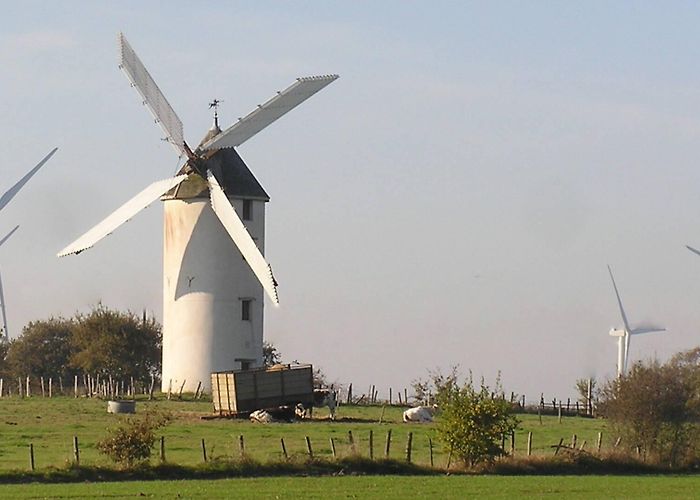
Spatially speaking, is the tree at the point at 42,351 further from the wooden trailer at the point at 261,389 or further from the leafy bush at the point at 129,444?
the leafy bush at the point at 129,444

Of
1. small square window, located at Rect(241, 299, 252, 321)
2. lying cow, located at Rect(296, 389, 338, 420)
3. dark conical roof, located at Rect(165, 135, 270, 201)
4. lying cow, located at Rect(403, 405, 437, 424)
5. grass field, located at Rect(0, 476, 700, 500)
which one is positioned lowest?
grass field, located at Rect(0, 476, 700, 500)

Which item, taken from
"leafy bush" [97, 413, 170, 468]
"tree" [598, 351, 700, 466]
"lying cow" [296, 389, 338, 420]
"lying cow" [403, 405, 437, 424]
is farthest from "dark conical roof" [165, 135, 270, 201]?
"leafy bush" [97, 413, 170, 468]

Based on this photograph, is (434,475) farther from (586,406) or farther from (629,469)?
(586,406)

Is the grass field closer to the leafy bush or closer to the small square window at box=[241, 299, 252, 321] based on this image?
the leafy bush

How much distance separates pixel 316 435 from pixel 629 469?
34.4 ft

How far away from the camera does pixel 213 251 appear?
7638cm

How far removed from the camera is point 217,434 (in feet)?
178

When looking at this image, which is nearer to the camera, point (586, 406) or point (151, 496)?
point (151, 496)

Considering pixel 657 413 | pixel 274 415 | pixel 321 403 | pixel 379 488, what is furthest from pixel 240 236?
pixel 379 488

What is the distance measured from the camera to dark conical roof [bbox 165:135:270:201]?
76688 mm

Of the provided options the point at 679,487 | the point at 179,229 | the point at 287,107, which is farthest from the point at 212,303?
the point at 679,487

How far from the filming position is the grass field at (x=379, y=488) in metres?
38.0

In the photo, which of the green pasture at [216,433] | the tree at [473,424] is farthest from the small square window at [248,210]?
the tree at [473,424]

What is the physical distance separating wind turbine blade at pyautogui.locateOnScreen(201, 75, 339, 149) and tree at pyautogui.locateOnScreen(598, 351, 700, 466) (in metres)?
28.1
